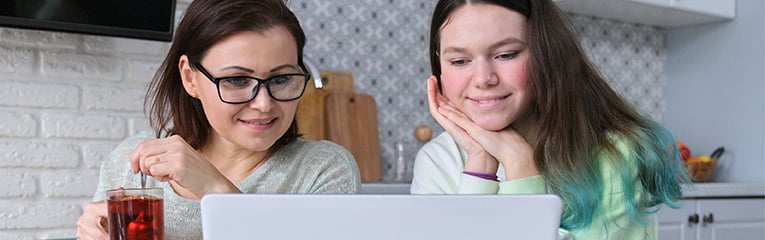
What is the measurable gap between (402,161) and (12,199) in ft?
4.23

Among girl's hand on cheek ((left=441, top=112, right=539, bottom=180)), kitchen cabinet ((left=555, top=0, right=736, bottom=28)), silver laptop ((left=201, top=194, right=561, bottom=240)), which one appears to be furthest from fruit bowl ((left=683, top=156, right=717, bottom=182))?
silver laptop ((left=201, top=194, right=561, bottom=240))

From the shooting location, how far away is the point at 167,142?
1.15m

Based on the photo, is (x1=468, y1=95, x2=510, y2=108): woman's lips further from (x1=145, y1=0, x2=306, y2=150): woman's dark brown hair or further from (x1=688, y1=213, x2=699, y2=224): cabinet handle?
(x1=688, y1=213, x2=699, y2=224): cabinet handle

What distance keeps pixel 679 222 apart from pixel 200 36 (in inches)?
90.4

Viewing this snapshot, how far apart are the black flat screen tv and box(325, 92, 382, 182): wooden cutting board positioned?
2.01 ft

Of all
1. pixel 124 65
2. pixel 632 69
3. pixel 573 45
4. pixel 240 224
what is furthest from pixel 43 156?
pixel 632 69

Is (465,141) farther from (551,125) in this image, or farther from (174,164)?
(174,164)

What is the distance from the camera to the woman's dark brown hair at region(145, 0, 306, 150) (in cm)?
129

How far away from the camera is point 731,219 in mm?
3244

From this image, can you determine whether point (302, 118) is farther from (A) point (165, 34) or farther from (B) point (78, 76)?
(B) point (78, 76)

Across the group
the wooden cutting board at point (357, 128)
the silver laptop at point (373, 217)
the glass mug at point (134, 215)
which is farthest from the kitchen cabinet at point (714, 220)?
the silver laptop at point (373, 217)

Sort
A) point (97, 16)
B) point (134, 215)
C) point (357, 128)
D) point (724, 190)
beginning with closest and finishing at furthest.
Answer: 1. point (134, 215)
2. point (97, 16)
3. point (357, 128)
4. point (724, 190)

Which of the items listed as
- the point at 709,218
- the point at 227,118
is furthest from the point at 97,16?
the point at 709,218

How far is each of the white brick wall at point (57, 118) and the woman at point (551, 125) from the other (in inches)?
56.5
